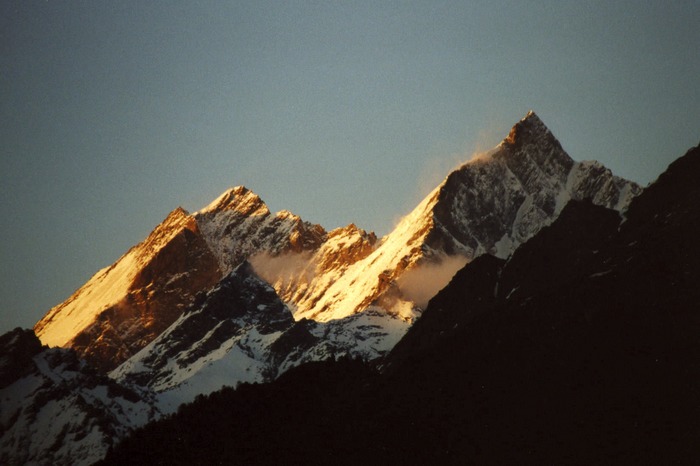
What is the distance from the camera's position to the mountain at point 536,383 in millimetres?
101938

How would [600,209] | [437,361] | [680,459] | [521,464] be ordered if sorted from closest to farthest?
1. [680,459]
2. [521,464]
3. [437,361]
4. [600,209]

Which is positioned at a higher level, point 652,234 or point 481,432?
point 652,234

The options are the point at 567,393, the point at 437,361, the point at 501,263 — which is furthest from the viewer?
the point at 501,263

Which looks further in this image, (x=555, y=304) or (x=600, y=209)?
(x=600, y=209)

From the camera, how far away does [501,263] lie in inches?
6959

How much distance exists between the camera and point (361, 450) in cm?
11738

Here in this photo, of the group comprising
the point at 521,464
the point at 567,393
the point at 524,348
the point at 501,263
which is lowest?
the point at 521,464

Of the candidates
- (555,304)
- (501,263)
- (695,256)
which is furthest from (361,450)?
(501,263)

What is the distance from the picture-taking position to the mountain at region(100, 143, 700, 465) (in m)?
102

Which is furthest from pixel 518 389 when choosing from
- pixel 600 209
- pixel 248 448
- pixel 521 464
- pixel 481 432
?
pixel 600 209

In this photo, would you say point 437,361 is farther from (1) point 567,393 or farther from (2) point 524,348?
(1) point 567,393

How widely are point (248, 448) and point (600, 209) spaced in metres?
72.8

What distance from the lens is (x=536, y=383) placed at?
116062mm

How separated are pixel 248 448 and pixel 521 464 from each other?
3742 cm
